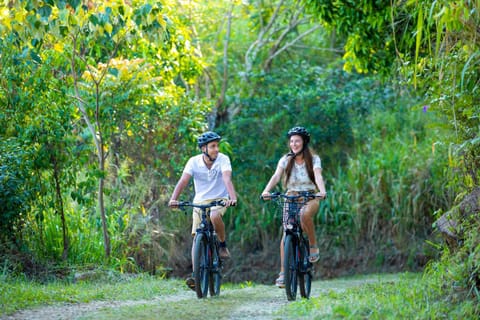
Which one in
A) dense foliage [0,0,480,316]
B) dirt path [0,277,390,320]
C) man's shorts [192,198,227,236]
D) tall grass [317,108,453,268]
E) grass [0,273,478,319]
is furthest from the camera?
tall grass [317,108,453,268]

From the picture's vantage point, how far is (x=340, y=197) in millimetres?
16766

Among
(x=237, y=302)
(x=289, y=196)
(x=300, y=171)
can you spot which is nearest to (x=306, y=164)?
(x=300, y=171)

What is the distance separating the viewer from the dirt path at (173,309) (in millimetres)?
8141

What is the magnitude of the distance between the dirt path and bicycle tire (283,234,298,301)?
15 centimetres

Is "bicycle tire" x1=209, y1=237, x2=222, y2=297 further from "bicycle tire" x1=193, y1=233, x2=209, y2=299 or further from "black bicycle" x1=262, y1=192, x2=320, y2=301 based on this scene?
"black bicycle" x1=262, y1=192, x2=320, y2=301

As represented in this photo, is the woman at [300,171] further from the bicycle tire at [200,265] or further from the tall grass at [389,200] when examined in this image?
the tall grass at [389,200]

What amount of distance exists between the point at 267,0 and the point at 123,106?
781 centimetres

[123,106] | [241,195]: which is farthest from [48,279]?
[241,195]

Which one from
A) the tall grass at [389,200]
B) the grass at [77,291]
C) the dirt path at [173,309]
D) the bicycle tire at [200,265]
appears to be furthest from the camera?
the tall grass at [389,200]

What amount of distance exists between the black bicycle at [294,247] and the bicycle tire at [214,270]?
101cm

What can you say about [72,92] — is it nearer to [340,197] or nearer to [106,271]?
[106,271]

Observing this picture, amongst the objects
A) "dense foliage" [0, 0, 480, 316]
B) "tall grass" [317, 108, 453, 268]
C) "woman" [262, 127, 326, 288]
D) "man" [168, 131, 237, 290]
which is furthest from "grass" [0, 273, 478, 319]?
"tall grass" [317, 108, 453, 268]

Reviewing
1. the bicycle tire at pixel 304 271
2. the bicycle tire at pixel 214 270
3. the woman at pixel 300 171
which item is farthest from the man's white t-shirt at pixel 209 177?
the bicycle tire at pixel 304 271

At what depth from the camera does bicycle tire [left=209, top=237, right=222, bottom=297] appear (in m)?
10.0
